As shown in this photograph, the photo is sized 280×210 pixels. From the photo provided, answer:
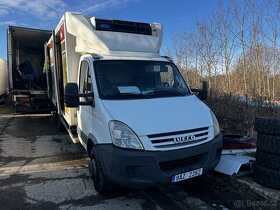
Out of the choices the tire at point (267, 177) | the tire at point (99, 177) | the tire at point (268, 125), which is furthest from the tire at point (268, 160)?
the tire at point (99, 177)

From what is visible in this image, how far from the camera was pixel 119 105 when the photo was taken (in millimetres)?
4398

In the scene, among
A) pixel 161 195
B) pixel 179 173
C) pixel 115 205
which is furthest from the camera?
pixel 161 195

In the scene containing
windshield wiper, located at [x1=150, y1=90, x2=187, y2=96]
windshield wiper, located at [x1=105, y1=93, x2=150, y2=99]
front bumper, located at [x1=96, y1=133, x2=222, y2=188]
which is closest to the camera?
front bumper, located at [x1=96, y1=133, x2=222, y2=188]

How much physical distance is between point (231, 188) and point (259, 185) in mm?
422

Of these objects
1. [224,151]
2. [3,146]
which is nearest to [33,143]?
[3,146]

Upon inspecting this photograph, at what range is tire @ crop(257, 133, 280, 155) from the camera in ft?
14.4

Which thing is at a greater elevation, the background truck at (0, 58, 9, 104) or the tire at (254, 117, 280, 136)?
the background truck at (0, 58, 9, 104)

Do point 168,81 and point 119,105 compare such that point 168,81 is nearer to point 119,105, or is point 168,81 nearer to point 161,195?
point 119,105

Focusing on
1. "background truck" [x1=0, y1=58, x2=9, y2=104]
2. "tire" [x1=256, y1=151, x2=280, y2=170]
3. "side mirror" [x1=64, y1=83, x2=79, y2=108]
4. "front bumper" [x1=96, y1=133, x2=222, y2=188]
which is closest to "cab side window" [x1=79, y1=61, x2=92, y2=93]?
"side mirror" [x1=64, y1=83, x2=79, y2=108]

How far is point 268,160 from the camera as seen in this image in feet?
14.7

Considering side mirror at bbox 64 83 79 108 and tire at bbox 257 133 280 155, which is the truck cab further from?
tire at bbox 257 133 280 155

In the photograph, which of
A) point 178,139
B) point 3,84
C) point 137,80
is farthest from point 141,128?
point 3,84

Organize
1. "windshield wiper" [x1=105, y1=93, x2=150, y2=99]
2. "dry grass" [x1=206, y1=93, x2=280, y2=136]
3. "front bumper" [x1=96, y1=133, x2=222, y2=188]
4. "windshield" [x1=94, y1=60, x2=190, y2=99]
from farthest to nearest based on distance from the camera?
"dry grass" [x1=206, y1=93, x2=280, y2=136] → "windshield" [x1=94, y1=60, x2=190, y2=99] → "windshield wiper" [x1=105, y1=93, x2=150, y2=99] → "front bumper" [x1=96, y1=133, x2=222, y2=188]

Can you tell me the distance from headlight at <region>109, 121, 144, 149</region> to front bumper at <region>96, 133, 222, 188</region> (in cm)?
7
